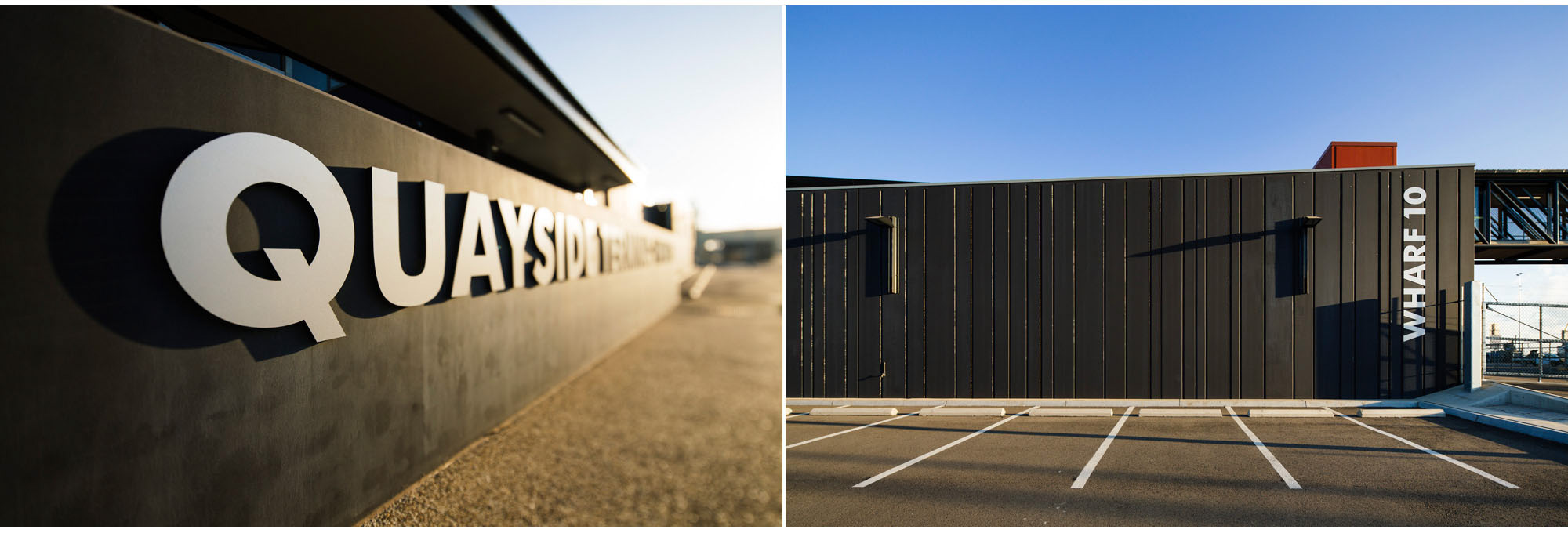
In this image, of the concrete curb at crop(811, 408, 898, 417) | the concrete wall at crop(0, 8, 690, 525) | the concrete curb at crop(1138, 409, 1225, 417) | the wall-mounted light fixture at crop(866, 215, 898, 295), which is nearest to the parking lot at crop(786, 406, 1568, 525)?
the concrete curb at crop(1138, 409, 1225, 417)

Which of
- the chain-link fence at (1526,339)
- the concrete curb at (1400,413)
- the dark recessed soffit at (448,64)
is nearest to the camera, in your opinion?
the dark recessed soffit at (448,64)

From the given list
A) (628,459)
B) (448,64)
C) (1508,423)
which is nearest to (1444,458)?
(1508,423)

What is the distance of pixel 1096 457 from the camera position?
4090mm

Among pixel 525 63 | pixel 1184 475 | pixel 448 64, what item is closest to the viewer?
pixel 448 64

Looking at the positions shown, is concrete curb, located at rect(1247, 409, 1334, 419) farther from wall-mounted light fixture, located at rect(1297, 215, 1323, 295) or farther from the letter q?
the letter q

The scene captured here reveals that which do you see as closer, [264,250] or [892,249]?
[264,250]

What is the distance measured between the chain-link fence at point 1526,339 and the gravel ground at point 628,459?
9.86 metres

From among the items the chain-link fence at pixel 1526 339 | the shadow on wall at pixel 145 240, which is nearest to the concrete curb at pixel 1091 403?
the chain-link fence at pixel 1526 339

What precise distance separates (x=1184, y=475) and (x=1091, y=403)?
262cm

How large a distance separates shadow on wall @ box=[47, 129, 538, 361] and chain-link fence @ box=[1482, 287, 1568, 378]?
1236cm

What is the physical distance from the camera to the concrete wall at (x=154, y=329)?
65.3 inches

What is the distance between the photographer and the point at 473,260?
12.3 feet

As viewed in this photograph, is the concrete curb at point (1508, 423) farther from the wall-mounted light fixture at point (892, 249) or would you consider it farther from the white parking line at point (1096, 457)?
the wall-mounted light fixture at point (892, 249)

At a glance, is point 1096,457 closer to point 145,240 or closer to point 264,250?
point 264,250
